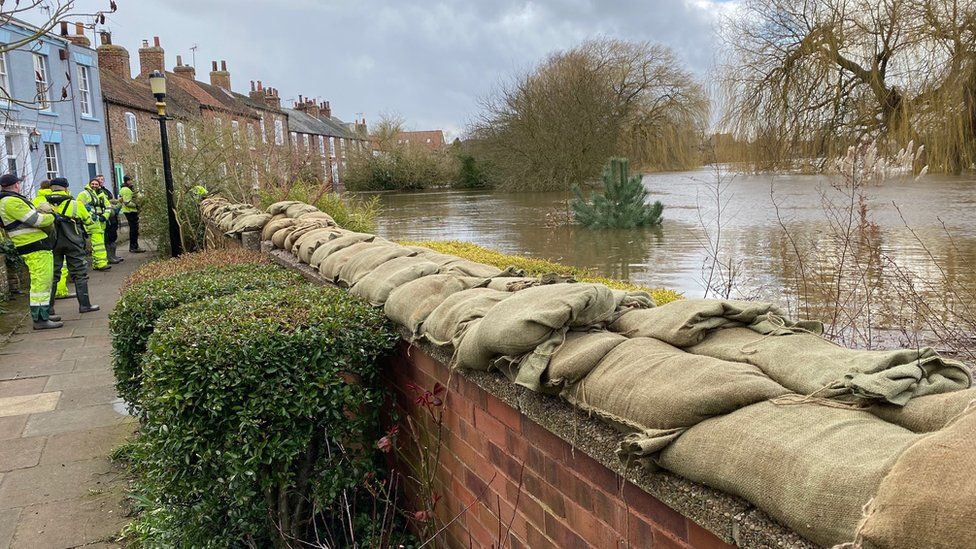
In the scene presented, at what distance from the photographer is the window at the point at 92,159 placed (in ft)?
81.0

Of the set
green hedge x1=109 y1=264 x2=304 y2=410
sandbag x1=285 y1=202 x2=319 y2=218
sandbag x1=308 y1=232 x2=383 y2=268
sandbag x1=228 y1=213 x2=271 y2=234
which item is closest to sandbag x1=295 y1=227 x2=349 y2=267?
sandbag x1=308 y1=232 x2=383 y2=268

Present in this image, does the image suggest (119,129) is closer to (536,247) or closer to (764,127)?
(536,247)

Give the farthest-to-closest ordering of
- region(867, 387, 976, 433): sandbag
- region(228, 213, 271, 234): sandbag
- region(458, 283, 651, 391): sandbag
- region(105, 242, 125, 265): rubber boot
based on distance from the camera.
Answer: region(105, 242, 125, 265): rubber boot < region(228, 213, 271, 234): sandbag < region(458, 283, 651, 391): sandbag < region(867, 387, 976, 433): sandbag

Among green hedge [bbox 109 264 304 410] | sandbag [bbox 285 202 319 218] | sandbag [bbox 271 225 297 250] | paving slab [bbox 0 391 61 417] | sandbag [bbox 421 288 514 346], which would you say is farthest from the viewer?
sandbag [bbox 285 202 319 218]

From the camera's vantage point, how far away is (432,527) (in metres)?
3.07

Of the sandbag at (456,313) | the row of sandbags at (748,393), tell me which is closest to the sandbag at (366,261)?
the sandbag at (456,313)

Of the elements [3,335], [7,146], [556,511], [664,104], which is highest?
[664,104]

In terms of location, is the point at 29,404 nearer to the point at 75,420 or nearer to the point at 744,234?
the point at 75,420

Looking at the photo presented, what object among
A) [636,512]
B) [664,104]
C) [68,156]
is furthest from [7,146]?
[664,104]

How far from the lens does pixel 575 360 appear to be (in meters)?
1.99

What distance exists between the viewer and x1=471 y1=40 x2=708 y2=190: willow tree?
121ft

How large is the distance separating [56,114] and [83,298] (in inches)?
633

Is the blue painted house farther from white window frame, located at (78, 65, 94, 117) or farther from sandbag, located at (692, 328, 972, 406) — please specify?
sandbag, located at (692, 328, 972, 406)

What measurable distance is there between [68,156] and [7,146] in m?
3.43
